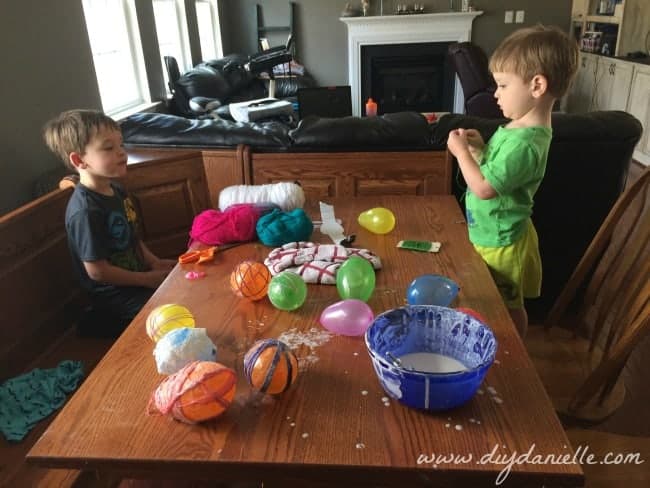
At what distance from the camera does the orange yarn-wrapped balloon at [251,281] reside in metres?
1.13

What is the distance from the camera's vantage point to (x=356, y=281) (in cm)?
110

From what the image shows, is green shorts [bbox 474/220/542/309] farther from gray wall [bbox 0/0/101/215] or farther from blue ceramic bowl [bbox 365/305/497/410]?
gray wall [bbox 0/0/101/215]

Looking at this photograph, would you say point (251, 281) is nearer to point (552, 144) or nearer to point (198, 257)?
point (198, 257)

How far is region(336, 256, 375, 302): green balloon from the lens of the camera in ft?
3.61

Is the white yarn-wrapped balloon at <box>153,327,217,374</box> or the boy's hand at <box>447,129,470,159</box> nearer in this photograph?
the white yarn-wrapped balloon at <box>153,327,217,374</box>

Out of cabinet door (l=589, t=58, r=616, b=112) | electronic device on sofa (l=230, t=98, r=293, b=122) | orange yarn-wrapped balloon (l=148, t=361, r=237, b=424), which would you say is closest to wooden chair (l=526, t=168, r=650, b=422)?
orange yarn-wrapped balloon (l=148, t=361, r=237, b=424)

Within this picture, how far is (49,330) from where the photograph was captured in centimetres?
176

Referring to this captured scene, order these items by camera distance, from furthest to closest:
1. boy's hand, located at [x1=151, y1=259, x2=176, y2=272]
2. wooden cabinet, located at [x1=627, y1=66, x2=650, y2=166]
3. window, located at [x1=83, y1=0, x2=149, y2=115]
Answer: wooden cabinet, located at [x1=627, y1=66, x2=650, y2=166]
window, located at [x1=83, y1=0, x2=149, y2=115]
boy's hand, located at [x1=151, y1=259, x2=176, y2=272]

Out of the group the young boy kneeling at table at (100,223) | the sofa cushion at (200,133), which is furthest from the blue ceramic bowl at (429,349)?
the sofa cushion at (200,133)

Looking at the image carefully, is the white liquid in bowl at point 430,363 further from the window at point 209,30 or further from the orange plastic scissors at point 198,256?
the window at point 209,30

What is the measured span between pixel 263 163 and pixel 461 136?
1.12m

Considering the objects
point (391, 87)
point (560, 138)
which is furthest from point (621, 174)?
point (391, 87)

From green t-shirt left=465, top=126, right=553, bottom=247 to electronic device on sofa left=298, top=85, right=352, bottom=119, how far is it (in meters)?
3.51

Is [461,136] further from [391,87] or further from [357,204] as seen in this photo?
[391,87]
